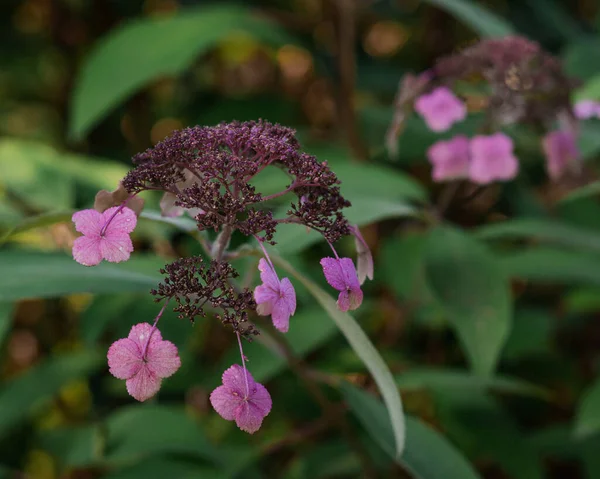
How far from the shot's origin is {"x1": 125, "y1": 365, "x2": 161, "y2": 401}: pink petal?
2.04 ft

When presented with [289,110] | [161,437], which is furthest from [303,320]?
[289,110]

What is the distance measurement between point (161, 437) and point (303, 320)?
1.05 ft

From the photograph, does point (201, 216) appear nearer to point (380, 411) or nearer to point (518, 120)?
point (380, 411)

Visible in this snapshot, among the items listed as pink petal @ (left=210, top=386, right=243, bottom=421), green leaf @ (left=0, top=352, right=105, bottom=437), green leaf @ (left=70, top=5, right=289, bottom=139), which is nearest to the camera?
pink petal @ (left=210, top=386, right=243, bottom=421)

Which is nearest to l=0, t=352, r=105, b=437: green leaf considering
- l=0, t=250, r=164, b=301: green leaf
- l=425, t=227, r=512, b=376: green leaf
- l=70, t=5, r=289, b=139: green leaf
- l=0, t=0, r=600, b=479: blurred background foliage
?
l=0, t=0, r=600, b=479: blurred background foliage

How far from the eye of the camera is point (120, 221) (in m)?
0.69

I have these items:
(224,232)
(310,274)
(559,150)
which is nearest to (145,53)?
(310,274)

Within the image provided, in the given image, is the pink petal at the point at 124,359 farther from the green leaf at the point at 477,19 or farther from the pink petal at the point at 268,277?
the green leaf at the point at 477,19

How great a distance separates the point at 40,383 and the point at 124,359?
96 centimetres

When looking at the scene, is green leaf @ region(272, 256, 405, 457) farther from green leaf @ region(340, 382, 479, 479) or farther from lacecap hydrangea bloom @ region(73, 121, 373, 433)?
green leaf @ region(340, 382, 479, 479)

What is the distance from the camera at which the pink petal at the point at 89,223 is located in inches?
26.5

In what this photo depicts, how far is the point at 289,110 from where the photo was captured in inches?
84.5

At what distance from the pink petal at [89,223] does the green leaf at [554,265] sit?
91 cm

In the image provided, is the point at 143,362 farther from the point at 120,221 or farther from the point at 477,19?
the point at 477,19
